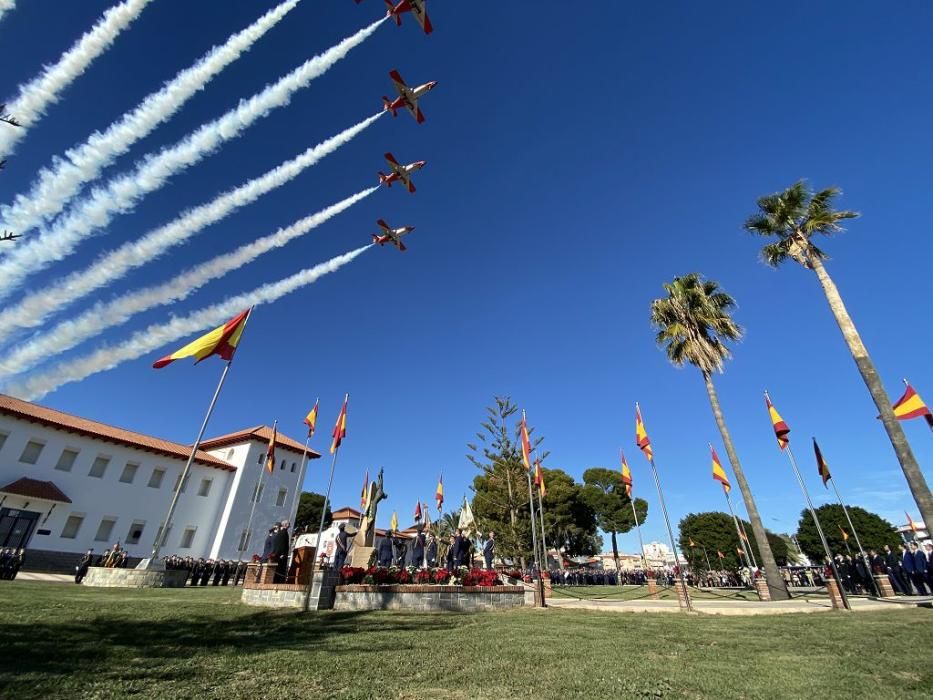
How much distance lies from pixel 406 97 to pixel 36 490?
33.2 meters

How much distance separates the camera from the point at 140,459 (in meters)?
33.9

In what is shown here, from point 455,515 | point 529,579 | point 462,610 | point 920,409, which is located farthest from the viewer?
point 455,515

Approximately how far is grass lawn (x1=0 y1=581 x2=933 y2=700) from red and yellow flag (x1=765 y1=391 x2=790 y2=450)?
31.2ft

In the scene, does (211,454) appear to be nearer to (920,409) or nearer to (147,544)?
(147,544)

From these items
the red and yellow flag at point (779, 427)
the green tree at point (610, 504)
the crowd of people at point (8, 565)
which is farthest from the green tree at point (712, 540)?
the crowd of people at point (8, 565)

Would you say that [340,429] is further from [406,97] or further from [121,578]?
[406,97]

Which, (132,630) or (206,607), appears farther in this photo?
(206,607)

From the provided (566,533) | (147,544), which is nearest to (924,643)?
(147,544)

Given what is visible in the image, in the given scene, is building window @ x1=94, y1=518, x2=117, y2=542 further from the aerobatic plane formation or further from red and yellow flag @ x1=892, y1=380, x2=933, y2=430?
red and yellow flag @ x1=892, y1=380, x2=933, y2=430

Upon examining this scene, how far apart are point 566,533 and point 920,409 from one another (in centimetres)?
4136

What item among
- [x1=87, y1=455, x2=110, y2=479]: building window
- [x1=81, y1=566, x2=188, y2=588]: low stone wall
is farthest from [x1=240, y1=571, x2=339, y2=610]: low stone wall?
[x1=87, y1=455, x2=110, y2=479]: building window

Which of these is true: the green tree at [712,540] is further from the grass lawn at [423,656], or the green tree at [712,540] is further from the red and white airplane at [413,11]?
the red and white airplane at [413,11]

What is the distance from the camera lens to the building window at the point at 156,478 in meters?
34.2

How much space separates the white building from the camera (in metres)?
27.5
